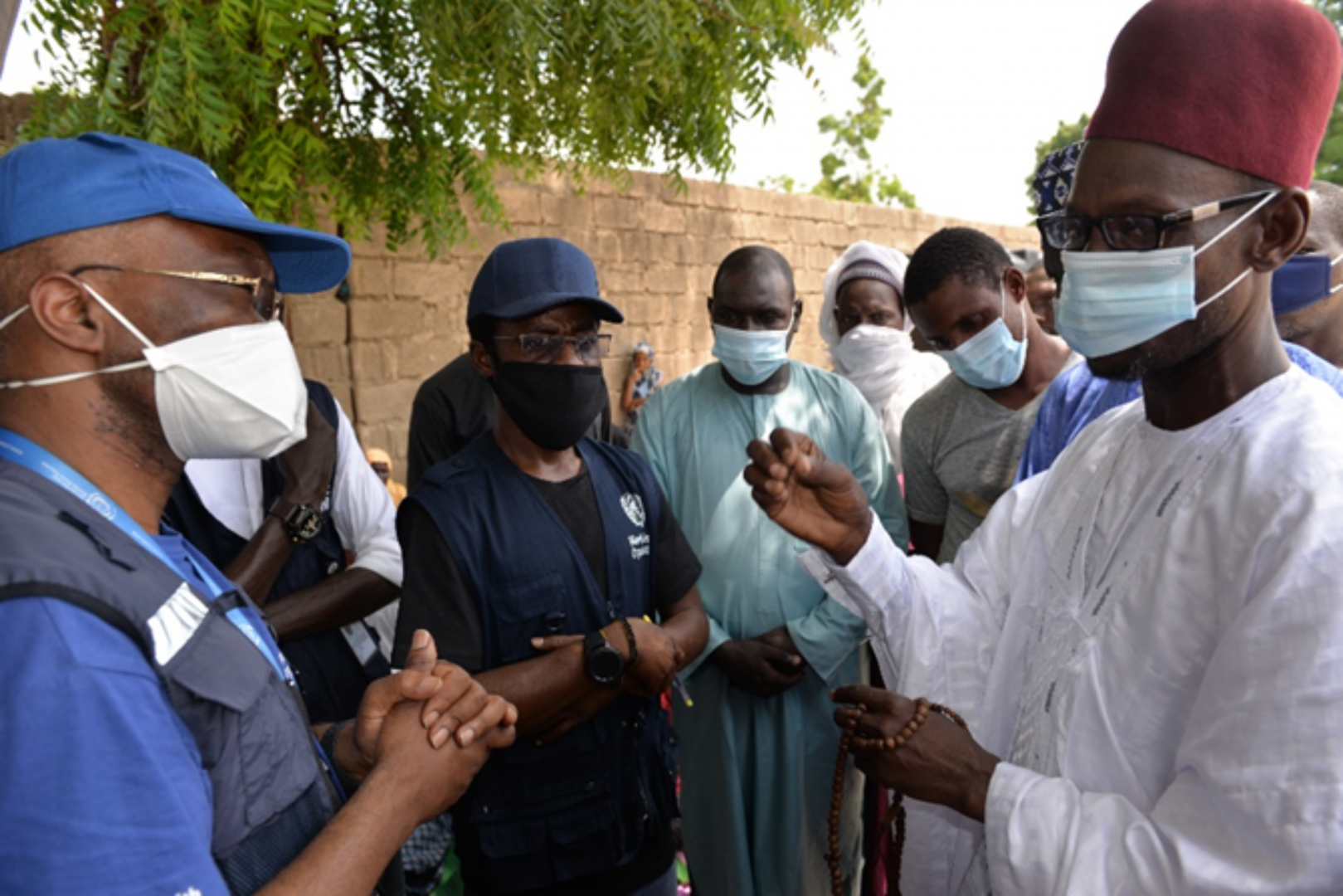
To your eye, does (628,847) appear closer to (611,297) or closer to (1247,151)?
(1247,151)

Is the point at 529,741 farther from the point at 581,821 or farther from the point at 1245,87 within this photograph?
the point at 1245,87

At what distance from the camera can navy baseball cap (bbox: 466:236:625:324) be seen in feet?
7.46

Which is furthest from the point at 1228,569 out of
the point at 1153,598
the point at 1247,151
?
the point at 1247,151

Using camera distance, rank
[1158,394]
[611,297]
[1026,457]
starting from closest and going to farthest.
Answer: [1158,394]
[1026,457]
[611,297]

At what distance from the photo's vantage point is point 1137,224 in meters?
1.46

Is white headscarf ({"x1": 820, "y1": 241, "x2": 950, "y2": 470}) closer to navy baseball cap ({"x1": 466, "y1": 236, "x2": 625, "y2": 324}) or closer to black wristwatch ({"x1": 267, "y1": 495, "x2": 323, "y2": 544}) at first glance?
navy baseball cap ({"x1": 466, "y1": 236, "x2": 625, "y2": 324})

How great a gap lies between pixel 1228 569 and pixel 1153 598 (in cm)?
14

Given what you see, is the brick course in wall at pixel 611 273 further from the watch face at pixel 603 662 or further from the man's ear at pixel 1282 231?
the man's ear at pixel 1282 231

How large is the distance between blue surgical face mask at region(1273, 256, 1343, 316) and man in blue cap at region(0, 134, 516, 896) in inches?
92.9

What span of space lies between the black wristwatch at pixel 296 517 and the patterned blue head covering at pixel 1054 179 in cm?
227

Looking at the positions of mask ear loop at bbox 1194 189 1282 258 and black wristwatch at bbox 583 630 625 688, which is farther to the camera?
black wristwatch at bbox 583 630 625 688

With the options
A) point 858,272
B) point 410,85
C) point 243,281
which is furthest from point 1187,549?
point 410,85

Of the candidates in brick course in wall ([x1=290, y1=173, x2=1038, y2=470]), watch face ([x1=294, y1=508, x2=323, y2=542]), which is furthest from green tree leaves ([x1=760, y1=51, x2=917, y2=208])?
watch face ([x1=294, y1=508, x2=323, y2=542])

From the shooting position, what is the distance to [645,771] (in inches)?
92.0
